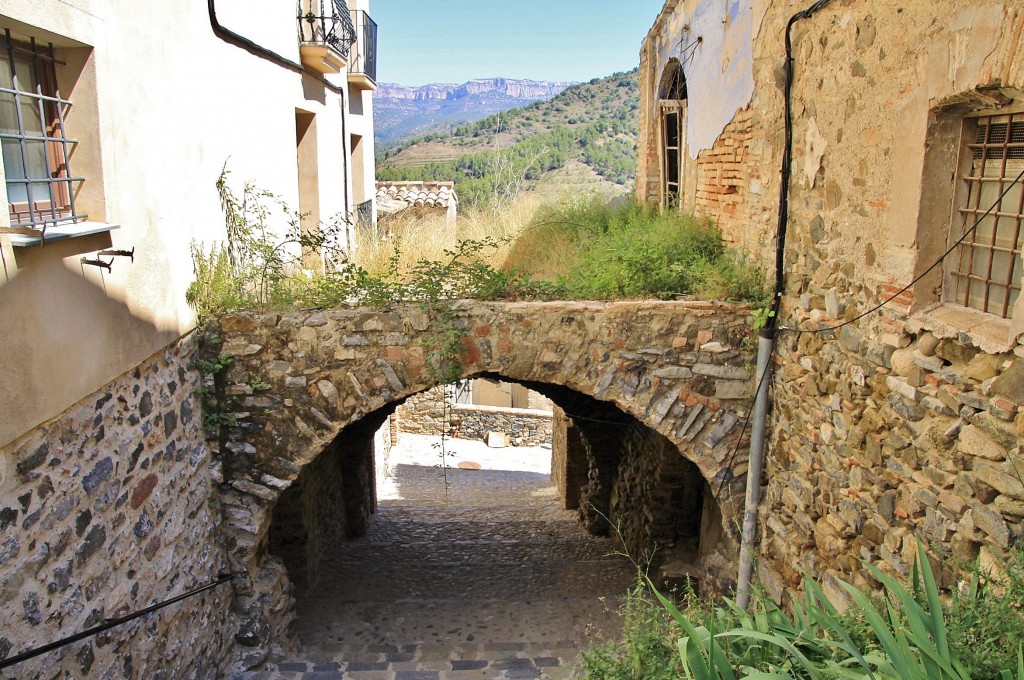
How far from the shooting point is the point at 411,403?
18516 millimetres

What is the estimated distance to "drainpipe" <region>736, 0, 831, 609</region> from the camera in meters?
4.87

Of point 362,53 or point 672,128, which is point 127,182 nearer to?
point 672,128

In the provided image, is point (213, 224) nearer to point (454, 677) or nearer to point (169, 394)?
point (169, 394)

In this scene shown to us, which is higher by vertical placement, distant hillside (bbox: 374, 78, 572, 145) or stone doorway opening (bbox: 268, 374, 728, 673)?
distant hillside (bbox: 374, 78, 572, 145)

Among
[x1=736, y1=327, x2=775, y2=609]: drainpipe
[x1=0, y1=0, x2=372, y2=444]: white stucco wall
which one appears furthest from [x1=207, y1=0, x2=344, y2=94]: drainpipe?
[x1=736, y1=327, x2=775, y2=609]: drainpipe

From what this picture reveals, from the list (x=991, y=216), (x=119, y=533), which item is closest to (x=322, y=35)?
(x=119, y=533)

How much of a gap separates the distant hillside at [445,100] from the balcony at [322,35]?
34847 millimetres

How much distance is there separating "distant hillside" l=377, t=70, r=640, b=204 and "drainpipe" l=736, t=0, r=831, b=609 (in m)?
17.1

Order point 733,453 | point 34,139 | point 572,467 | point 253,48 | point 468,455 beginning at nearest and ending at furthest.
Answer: point 34,139, point 733,453, point 253,48, point 572,467, point 468,455

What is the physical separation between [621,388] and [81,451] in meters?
3.51

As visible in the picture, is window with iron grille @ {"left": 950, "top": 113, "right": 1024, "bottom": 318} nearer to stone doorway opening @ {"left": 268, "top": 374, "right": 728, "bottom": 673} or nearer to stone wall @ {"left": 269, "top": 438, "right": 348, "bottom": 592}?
stone doorway opening @ {"left": 268, "top": 374, "right": 728, "bottom": 673}

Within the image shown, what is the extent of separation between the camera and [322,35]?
834 centimetres

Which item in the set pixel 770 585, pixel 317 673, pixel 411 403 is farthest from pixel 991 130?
pixel 411 403

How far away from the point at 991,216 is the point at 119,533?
484cm
